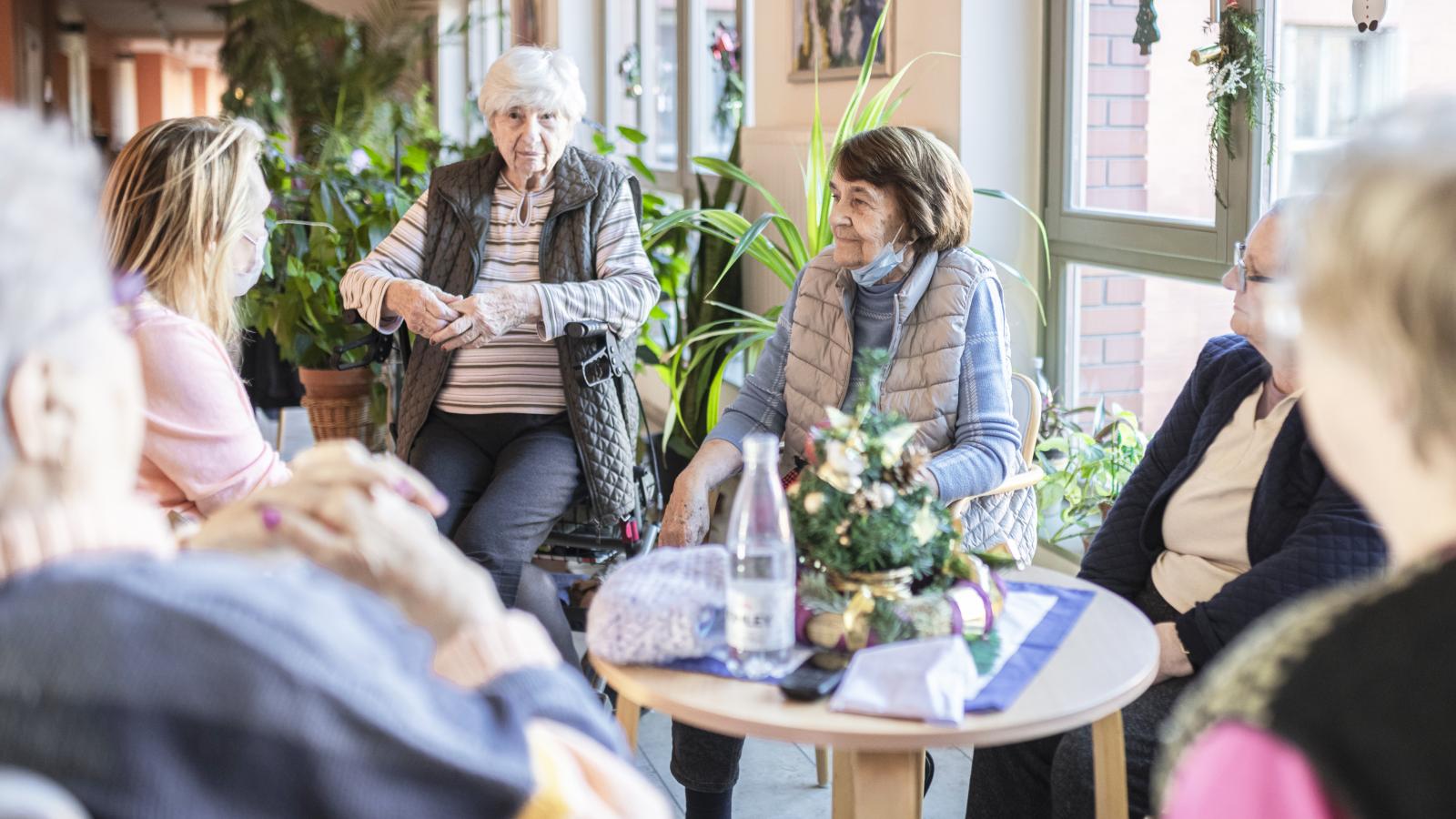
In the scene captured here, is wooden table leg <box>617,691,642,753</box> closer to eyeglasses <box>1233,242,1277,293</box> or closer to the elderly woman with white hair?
the elderly woman with white hair

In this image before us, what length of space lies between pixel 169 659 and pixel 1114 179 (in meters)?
2.88

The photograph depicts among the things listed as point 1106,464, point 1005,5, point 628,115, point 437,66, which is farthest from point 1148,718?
point 437,66

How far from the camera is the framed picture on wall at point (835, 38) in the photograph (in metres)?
3.70

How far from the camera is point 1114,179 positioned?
3.31m

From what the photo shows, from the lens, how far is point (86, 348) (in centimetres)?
92

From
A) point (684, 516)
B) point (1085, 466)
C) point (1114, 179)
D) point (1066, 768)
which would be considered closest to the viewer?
point (1066, 768)

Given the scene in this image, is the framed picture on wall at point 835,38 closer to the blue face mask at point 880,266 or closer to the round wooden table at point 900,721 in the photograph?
the blue face mask at point 880,266

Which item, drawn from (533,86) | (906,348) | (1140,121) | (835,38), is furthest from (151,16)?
(906,348)

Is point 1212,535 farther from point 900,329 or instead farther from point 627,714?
point 627,714

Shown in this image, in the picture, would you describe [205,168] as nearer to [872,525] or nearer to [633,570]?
[633,570]

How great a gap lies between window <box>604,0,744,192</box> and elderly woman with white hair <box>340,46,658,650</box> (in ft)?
6.56

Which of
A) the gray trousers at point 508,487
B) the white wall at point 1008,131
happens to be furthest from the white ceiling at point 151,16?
the gray trousers at point 508,487

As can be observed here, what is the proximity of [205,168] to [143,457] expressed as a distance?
47 cm

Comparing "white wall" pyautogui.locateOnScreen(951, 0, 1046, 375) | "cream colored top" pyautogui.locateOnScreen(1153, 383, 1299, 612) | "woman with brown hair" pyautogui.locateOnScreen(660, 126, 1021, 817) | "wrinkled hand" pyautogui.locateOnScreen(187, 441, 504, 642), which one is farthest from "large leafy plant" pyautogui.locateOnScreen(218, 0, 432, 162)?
"wrinkled hand" pyautogui.locateOnScreen(187, 441, 504, 642)
